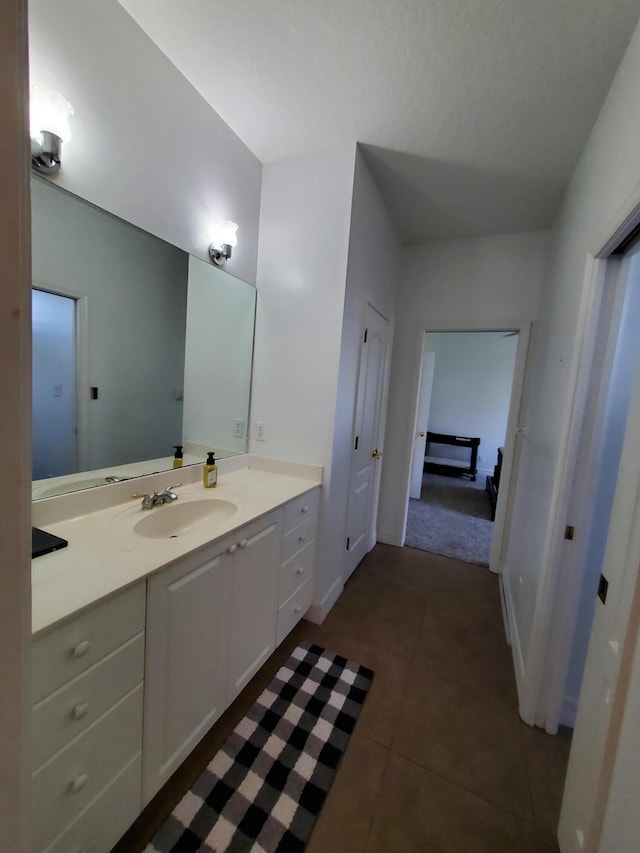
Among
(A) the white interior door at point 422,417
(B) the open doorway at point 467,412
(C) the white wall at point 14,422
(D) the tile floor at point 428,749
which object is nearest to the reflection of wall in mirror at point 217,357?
(D) the tile floor at point 428,749

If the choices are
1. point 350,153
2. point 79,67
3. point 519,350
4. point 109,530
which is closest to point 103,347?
point 109,530

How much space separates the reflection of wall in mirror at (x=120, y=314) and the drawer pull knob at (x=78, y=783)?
3.00 ft

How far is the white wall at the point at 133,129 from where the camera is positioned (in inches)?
42.0

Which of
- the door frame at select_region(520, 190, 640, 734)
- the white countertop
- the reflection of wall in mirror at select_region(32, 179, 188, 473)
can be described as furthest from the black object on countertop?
the door frame at select_region(520, 190, 640, 734)

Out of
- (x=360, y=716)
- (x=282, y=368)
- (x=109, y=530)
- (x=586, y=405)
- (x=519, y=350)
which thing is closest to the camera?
(x=109, y=530)

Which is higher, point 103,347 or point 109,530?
point 103,347

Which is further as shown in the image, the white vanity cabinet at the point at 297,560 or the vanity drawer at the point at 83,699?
the white vanity cabinet at the point at 297,560

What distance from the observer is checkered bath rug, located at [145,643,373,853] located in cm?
101

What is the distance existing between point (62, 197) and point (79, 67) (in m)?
0.44

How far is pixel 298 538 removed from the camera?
1.72 m

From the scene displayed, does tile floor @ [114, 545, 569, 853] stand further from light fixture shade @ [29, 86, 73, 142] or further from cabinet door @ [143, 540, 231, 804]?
light fixture shade @ [29, 86, 73, 142]

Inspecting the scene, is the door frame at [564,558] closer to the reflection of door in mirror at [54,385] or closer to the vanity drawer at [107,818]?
the vanity drawer at [107,818]

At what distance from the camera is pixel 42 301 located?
111 cm

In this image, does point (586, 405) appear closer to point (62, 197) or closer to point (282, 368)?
point (282, 368)
